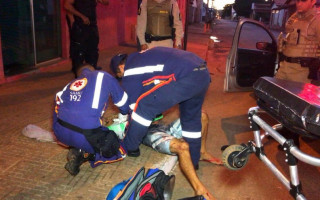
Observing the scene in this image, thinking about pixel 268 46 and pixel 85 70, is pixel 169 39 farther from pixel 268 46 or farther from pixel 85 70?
pixel 85 70

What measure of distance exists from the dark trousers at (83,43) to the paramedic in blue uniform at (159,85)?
10.7 feet

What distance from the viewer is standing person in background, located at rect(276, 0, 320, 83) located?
434 centimetres

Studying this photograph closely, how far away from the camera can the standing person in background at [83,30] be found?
242 inches

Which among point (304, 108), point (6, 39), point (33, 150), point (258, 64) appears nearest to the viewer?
point (304, 108)

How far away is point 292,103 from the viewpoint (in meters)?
2.39

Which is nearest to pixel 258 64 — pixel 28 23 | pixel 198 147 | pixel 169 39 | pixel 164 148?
pixel 169 39

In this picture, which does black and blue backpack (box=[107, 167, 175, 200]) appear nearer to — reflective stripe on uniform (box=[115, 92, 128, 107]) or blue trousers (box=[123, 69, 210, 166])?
blue trousers (box=[123, 69, 210, 166])

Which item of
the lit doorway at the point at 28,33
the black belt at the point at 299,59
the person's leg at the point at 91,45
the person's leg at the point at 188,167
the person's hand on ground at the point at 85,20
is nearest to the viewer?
the person's leg at the point at 188,167

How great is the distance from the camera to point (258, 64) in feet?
18.7

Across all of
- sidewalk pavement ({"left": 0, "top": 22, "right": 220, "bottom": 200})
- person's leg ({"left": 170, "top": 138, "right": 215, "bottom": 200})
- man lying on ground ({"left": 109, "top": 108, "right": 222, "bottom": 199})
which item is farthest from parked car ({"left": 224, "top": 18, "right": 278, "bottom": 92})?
person's leg ({"left": 170, "top": 138, "right": 215, "bottom": 200})

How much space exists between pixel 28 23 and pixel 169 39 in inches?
136

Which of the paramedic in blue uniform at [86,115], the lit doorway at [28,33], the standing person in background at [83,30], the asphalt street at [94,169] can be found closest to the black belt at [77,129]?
the paramedic in blue uniform at [86,115]

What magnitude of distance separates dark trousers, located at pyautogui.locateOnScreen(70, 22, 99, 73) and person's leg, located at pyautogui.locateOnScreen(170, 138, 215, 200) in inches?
150

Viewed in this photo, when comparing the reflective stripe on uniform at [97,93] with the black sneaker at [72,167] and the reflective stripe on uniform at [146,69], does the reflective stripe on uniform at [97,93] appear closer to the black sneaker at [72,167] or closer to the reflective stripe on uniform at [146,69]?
the reflective stripe on uniform at [146,69]
